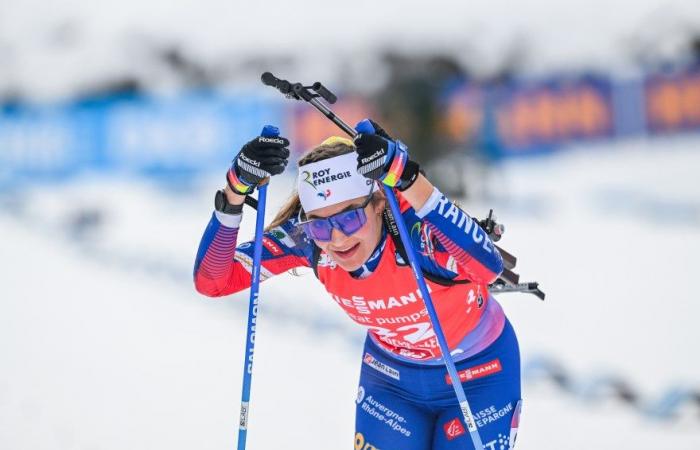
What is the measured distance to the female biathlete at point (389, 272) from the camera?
2.57 metres

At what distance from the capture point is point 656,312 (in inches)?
273

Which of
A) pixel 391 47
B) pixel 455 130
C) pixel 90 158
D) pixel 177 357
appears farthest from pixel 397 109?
pixel 177 357

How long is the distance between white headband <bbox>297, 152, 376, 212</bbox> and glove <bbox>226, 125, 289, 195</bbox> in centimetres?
9

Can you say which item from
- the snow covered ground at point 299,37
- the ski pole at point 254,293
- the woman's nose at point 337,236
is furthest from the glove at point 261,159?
the snow covered ground at point 299,37

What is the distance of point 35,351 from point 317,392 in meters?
2.29

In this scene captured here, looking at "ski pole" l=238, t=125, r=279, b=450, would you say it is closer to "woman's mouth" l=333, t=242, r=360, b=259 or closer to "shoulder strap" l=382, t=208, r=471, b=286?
"woman's mouth" l=333, t=242, r=360, b=259

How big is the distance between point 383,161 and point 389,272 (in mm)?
428

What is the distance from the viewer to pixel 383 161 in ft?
8.11

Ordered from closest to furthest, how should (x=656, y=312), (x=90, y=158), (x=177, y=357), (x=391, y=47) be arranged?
(x=177, y=357)
(x=656, y=312)
(x=90, y=158)
(x=391, y=47)

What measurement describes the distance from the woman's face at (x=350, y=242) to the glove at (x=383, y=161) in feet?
0.60

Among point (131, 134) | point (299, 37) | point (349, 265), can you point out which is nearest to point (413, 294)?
point (349, 265)

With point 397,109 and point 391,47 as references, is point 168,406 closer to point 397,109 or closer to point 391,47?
point 397,109

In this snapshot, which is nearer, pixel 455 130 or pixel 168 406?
pixel 168 406

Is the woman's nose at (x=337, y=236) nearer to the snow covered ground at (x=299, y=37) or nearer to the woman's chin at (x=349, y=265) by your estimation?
the woman's chin at (x=349, y=265)
